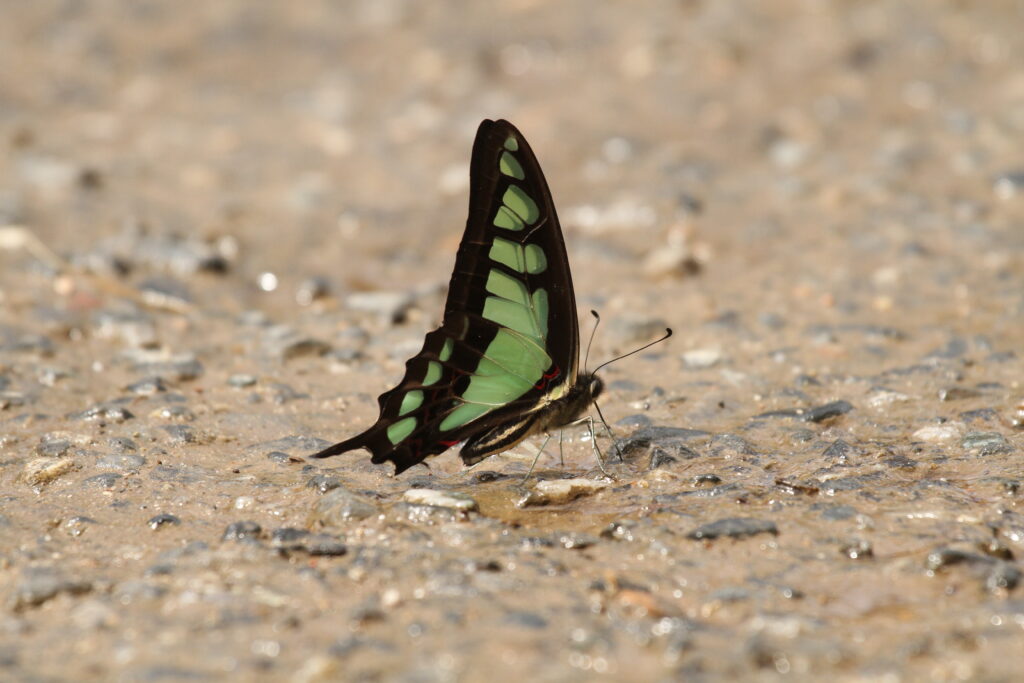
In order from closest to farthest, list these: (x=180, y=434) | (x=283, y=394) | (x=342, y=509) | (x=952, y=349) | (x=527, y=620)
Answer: (x=527, y=620) → (x=342, y=509) → (x=180, y=434) → (x=283, y=394) → (x=952, y=349)

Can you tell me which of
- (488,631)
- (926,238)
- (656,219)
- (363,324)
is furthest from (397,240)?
(488,631)

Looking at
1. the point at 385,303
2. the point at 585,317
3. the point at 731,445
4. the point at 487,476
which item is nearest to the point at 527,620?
the point at 487,476

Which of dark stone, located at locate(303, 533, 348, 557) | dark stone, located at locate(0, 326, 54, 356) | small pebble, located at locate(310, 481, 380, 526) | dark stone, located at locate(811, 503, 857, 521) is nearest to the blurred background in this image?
dark stone, located at locate(0, 326, 54, 356)

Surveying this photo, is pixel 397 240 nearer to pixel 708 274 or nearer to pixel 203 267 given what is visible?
pixel 203 267

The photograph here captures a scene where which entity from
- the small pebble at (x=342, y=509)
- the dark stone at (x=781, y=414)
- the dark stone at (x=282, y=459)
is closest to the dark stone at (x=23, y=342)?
the dark stone at (x=282, y=459)

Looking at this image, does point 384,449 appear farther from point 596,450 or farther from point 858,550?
point 858,550

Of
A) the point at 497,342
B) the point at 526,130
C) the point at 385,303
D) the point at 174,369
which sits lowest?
the point at 174,369

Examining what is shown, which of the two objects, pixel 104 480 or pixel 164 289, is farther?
pixel 164 289
